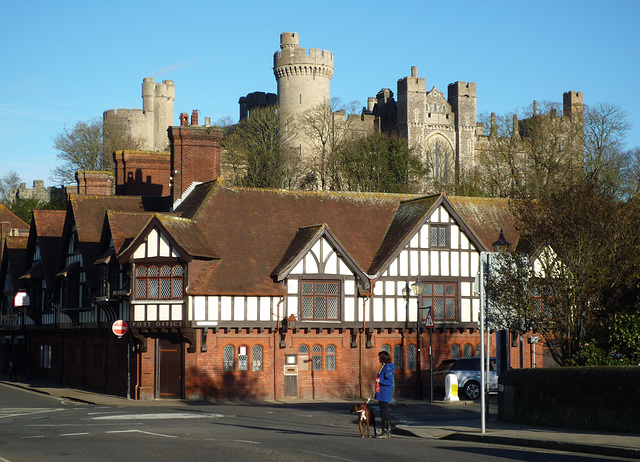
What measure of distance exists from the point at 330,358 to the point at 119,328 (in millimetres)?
7905

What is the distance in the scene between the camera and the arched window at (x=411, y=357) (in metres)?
35.9

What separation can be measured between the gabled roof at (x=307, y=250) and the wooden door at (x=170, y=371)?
4.50 meters

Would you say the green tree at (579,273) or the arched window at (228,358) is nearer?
the green tree at (579,273)

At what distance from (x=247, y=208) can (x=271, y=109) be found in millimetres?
57761

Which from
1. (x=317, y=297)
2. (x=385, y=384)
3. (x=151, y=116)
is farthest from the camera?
(x=151, y=116)

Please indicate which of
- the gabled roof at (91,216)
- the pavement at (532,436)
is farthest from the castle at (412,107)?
the pavement at (532,436)

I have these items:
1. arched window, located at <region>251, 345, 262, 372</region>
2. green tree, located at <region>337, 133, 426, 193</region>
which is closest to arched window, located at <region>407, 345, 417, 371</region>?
arched window, located at <region>251, 345, 262, 372</region>

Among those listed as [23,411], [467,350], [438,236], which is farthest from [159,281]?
[467,350]

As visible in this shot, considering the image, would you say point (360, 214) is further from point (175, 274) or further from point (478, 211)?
point (175, 274)

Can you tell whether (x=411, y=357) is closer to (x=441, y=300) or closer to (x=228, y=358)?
(x=441, y=300)

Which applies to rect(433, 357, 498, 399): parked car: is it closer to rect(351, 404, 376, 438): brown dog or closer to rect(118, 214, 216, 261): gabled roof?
rect(118, 214, 216, 261): gabled roof

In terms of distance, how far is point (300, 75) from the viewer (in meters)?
104

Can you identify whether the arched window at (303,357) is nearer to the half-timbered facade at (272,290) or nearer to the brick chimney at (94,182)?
the half-timbered facade at (272,290)

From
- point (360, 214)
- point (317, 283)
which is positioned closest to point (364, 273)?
point (317, 283)
